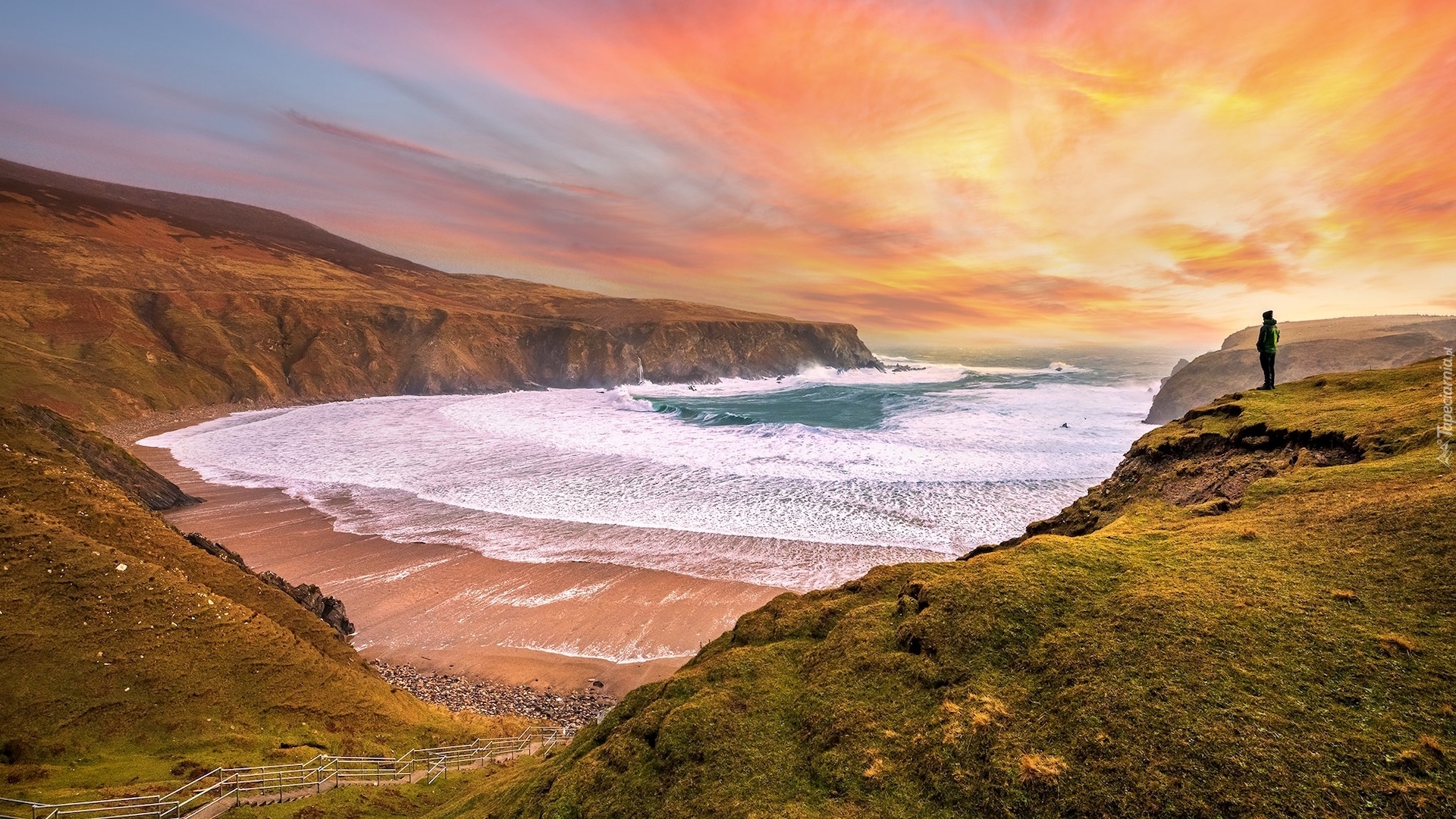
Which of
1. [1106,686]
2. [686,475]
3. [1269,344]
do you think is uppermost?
[1269,344]

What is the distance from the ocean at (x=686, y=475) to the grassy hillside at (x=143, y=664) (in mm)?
11847

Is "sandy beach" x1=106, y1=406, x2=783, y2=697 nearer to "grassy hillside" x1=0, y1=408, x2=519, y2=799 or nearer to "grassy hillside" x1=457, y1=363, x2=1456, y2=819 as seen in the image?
"grassy hillside" x1=0, y1=408, x2=519, y2=799

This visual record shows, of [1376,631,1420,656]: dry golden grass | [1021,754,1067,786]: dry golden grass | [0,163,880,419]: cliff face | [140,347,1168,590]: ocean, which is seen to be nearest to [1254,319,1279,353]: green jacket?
[1376,631,1420,656]: dry golden grass

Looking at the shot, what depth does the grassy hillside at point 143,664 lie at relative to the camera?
35.6 feet

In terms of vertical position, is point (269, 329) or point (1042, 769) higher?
point (1042, 769)

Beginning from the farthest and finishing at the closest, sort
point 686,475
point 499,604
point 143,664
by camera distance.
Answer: point 686,475 → point 499,604 → point 143,664

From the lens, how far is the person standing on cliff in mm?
12929

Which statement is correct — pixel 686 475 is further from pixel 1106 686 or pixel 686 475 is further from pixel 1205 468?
pixel 1106 686

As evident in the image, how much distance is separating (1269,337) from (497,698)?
24.0 meters

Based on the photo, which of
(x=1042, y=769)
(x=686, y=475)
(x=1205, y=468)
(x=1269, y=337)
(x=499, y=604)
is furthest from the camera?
(x=686, y=475)

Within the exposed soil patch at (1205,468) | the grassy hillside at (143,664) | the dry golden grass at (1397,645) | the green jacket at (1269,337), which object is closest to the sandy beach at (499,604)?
the grassy hillside at (143,664)

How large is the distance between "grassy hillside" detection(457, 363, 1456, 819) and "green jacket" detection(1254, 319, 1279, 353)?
5.40 m

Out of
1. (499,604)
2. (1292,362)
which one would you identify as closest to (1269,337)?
(499,604)

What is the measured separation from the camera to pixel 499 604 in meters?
22.7
